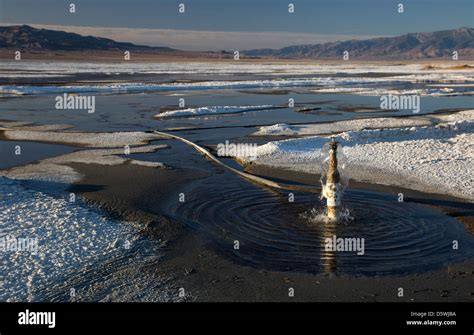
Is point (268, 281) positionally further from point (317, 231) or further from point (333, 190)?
point (333, 190)

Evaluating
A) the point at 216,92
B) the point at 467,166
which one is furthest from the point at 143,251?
the point at 216,92

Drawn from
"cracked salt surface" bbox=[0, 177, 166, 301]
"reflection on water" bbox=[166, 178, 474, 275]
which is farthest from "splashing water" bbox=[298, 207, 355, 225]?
"cracked salt surface" bbox=[0, 177, 166, 301]

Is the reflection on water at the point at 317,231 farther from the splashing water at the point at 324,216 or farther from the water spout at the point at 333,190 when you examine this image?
the water spout at the point at 333,190

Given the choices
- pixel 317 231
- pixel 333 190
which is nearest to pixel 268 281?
pixel 317 231

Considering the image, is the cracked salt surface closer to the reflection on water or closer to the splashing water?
the reflection on water

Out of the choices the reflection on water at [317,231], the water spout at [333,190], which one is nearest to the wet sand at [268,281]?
the reflection on water at [317,231]
